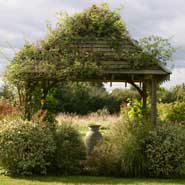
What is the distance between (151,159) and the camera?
1306cm

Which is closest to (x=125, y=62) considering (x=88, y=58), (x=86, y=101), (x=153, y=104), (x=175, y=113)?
(x=88, y=58)

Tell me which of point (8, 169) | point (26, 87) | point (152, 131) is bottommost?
point (8, 169)

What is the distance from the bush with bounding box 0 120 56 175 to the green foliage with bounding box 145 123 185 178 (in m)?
2.56

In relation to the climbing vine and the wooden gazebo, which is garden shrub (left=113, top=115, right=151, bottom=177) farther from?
the climbing vine

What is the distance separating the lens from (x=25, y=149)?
13.2 metres

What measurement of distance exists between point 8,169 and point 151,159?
378 centimetres

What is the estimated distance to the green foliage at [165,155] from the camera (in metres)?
13.1

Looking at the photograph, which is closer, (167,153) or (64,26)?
(167,153)

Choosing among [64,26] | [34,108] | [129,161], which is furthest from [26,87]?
[129,161]

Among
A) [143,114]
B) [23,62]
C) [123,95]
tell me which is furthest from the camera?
[123,95]

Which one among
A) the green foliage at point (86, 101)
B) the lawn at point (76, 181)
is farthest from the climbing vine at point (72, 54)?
the green foliage at point (86, 101)

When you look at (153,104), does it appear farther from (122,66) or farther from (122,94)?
(122,94)

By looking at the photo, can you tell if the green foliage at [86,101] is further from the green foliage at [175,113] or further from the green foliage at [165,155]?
the green foliage at [165,155]

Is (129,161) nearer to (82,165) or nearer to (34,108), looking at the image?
(82,165)
